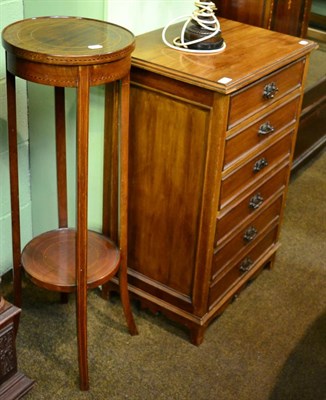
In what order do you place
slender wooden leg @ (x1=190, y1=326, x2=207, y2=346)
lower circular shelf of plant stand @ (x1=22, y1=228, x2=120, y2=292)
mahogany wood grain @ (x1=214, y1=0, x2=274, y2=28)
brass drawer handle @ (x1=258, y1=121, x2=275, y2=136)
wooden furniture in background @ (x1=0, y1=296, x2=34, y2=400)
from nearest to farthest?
wooden furniture in background @ (x1=0, y1=296, x2=34, y2=400) < lower circular shelf of plant stand @ (x1=22, y1=228, x2=120, y2=292) < brass drawer handle @ (x1=258, y1=121, x2=275, y2=136) < slender wooden leg @ (x1=190, y1=326, x2=207, y2=346) < mahogany wood grain @ (x1=214, y1=0, x2=274, y2=28)

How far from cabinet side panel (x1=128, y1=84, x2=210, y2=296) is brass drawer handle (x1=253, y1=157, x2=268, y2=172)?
0.29 metres

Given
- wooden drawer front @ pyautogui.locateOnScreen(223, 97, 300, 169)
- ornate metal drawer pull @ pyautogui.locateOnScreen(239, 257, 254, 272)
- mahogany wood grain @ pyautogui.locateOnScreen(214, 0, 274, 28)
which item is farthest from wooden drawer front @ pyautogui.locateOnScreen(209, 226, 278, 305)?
mahogany wood grain @ pyautogui.locateOnScreen(214, 0, 274, 28)

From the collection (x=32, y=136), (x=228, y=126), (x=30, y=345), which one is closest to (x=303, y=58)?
(x=228, y=126)

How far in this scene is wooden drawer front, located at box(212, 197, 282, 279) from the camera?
7.21 feet

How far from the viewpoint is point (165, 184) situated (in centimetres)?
209

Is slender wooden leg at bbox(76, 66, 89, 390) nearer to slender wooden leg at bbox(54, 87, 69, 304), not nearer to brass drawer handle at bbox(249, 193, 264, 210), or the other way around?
slender wooden leg at bbox(54, 87, 69, 304)

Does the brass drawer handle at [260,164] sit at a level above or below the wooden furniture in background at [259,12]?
below

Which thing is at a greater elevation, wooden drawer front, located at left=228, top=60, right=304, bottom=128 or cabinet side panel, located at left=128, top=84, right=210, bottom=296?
wooden drawer front, located at left=228, top=60, right=304, bottom=128

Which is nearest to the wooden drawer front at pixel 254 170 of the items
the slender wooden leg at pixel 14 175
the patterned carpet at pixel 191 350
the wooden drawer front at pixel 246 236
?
the wooden drawer front at pixel 246 236

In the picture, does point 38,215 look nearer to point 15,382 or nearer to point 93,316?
point 93,316

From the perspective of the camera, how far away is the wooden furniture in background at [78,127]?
5.42 feet

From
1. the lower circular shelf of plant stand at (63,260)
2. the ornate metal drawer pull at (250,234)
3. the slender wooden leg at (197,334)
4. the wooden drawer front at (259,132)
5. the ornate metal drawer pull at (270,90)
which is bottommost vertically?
the slender wooden leg at (197,334)

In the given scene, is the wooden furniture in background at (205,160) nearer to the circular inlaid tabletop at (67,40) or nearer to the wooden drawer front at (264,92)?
the wooden drawer front at (264,92)

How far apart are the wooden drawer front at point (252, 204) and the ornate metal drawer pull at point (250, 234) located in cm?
7
